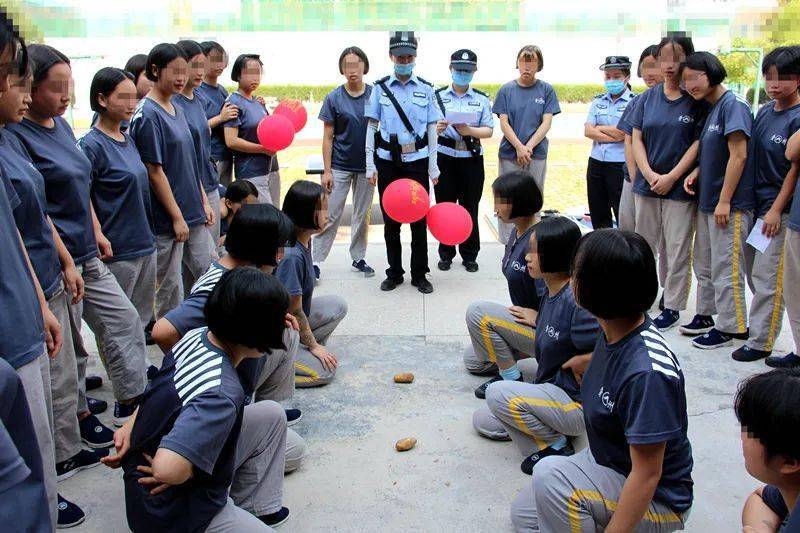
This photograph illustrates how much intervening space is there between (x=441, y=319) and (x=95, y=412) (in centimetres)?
225

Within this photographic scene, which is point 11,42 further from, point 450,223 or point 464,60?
point 464,60

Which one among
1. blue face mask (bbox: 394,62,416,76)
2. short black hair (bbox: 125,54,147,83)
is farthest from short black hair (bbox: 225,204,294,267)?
blue face mask (bbox: 394,62,416,76)

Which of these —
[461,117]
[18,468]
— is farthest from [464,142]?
[18,468]

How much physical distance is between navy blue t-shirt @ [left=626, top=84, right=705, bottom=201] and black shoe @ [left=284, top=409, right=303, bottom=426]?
272cm

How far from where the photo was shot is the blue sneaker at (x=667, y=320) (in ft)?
15.6

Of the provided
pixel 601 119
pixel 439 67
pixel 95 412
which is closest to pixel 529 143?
pixel 601 119

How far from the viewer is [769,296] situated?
4.19 metres

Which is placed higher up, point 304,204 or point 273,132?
point 273,132

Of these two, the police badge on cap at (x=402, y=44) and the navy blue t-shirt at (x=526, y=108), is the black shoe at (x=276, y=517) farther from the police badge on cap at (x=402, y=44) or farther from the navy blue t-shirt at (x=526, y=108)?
the navy blue t-shirt at (x=526, y=108)

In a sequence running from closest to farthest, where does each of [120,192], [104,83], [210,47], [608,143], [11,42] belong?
[11,42]
[104,83]
[120,192]
[210,47]
[608,143]

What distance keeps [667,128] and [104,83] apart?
10.8 ft

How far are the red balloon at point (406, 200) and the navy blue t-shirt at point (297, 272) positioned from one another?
1.39 meters

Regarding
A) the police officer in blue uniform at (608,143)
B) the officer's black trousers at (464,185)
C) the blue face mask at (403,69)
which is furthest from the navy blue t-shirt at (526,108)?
the blue face mask at (403,69)

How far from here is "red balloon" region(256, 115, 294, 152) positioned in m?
5.37
